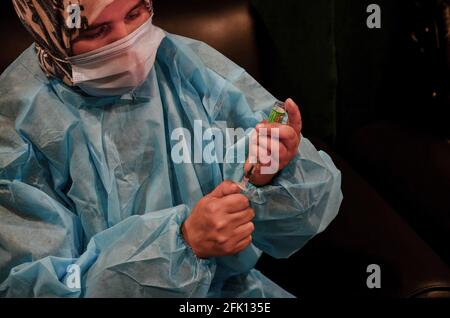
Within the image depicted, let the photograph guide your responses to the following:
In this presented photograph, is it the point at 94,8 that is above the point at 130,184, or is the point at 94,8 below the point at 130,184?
above

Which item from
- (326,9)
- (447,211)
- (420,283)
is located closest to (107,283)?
(420,283)

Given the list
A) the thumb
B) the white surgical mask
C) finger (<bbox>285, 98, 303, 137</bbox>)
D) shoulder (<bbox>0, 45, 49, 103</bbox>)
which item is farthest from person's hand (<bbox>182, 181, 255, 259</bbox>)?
shoulder (<bbox>0, 45, 49, 103</bbox>)

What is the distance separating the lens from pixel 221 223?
0.71 metres

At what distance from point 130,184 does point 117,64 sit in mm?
203

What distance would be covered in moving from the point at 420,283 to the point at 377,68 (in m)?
0.61

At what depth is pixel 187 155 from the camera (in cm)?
86

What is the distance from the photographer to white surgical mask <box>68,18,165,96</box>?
0.76 metres

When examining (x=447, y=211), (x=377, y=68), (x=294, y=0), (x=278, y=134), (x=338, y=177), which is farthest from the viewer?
(x=377, y=68)

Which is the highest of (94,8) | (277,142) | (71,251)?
(94,8)

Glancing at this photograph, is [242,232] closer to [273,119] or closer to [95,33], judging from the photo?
[273,119]

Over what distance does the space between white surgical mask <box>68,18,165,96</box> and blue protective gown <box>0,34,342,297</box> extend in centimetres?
5

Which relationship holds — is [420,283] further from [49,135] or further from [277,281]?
[49,135]

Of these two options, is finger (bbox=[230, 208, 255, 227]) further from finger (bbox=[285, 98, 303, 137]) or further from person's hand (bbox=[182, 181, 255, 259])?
finger (bbox=[285, 98, 303, 137])

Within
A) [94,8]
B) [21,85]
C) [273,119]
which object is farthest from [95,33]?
[273,119]
